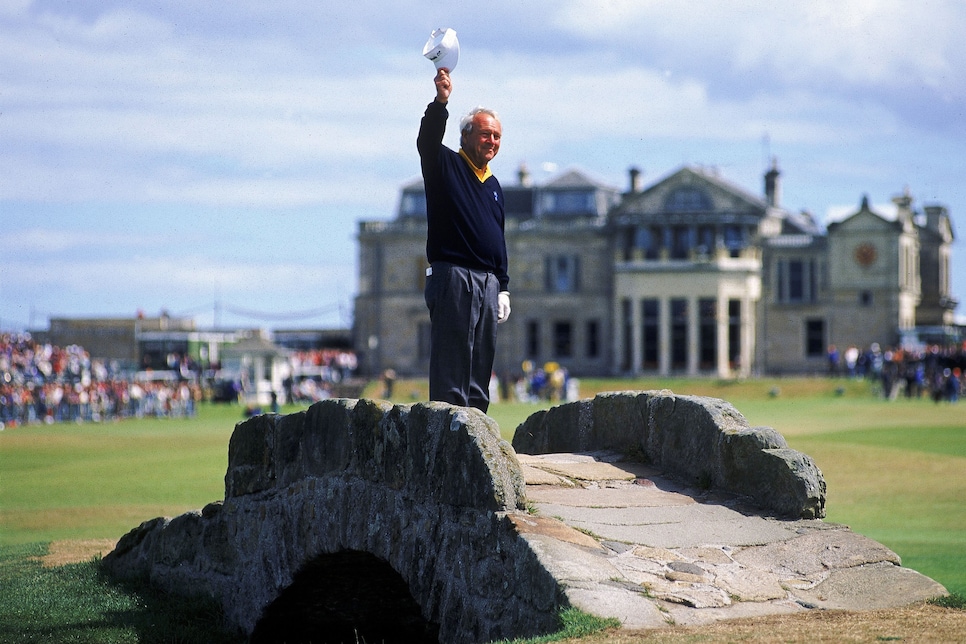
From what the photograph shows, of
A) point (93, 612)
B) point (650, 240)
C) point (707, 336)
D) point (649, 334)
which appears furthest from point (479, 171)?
point (650, 240)

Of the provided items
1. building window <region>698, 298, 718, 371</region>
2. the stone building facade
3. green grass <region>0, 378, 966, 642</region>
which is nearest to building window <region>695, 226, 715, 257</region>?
the stone building facade

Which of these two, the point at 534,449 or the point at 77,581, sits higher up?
the point at 534,449

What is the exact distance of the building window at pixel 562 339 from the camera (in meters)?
75.1

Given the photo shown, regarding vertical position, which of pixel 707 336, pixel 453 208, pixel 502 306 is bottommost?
pixel 707 336

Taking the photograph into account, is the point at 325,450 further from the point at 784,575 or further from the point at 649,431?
the point at 784,575

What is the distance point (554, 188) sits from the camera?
76375 millimetres

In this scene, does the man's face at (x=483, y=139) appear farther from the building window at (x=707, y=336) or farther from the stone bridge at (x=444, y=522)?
the building window at (x=707, y=336)

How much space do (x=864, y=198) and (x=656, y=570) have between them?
68.3 m

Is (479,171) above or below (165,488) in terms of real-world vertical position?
above

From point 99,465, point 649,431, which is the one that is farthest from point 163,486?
point 649,431

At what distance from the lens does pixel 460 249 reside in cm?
869

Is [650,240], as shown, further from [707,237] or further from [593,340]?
[593,340]

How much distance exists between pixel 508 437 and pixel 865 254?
4703 cm

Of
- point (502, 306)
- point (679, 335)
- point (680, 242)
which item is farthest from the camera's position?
point (680, 242)
